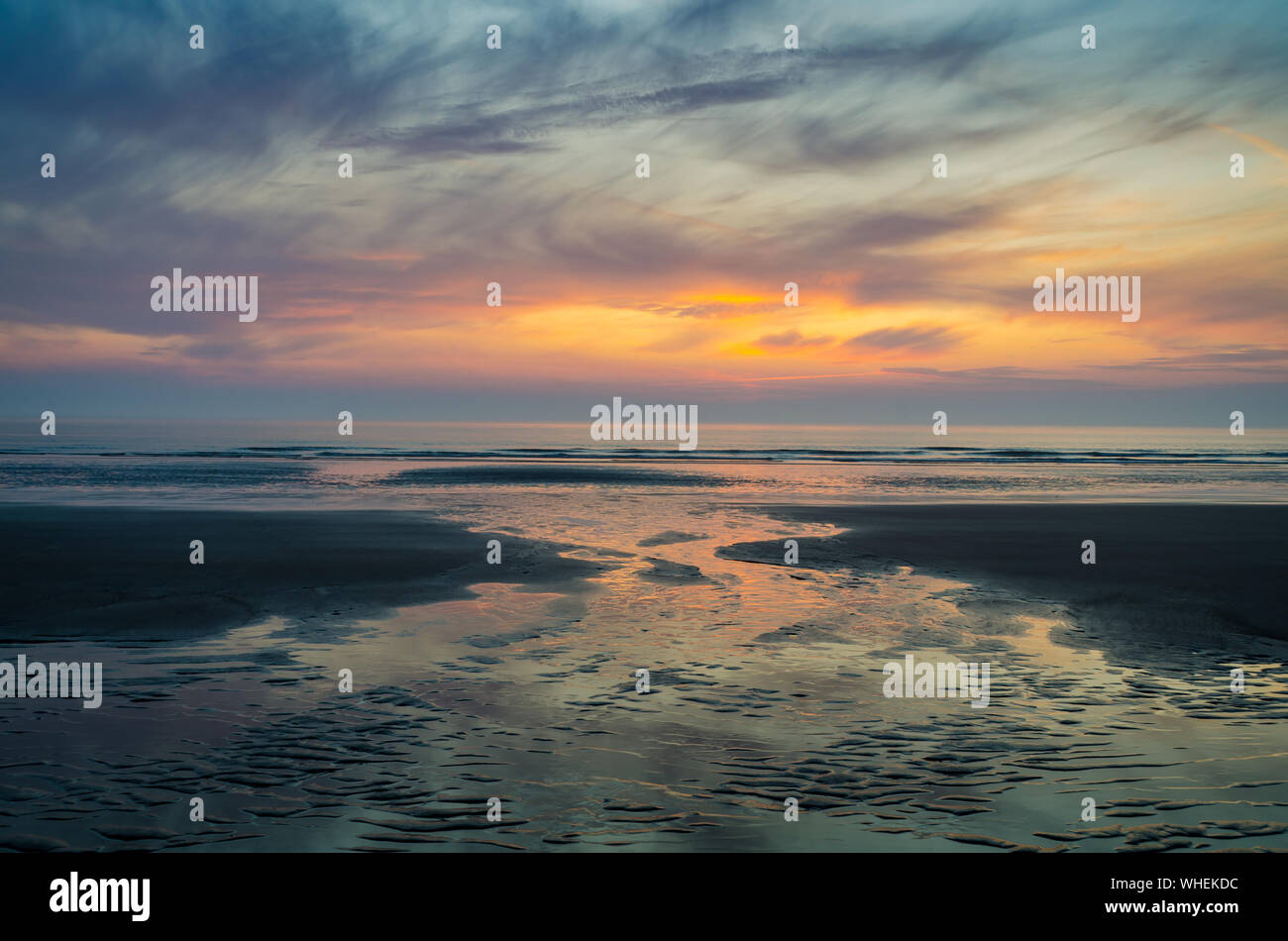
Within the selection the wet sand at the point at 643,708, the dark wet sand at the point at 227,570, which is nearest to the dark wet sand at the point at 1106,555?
the wet sand at the point at 643,708

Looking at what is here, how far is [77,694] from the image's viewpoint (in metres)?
8.12

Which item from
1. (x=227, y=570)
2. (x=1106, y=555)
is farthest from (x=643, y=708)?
(x=1106, y=555)

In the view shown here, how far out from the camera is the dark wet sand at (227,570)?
11914 millimetres

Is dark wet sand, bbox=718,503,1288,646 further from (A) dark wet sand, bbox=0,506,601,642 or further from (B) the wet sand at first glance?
(A) dark wet sand, bbox=0,506,601,642

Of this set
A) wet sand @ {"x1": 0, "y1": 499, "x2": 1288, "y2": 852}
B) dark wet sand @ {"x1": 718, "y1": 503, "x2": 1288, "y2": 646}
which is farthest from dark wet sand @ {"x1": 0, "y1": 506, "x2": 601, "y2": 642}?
dark wet sand @ {"x1": 718, "y1": 503, "x2": 1288, "y2": 646}

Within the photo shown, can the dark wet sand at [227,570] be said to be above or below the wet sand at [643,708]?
above

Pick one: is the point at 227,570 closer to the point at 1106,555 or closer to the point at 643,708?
the point at 643,708

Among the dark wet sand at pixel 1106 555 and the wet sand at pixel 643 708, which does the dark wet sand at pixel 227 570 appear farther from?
the dark wet sand at pixel 1106 555

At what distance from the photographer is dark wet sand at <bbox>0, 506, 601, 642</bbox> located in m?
11.9

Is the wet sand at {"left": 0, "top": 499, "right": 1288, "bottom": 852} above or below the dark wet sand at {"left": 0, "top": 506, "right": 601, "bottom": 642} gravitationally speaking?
below

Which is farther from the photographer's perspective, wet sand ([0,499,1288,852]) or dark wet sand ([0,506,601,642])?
dark wet sand ([0,506,601,642])

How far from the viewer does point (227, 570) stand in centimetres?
1554

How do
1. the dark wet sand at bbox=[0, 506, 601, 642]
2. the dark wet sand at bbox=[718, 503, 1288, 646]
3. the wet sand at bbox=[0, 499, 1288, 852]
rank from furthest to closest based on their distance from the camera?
1. the dark wet sand at bbox=[718, 503, 1288, 646]
2. the dark wet sand at bbox=[0, 506, 601, 642]
3. the wet sand at bbox=[0, 499, 1288, 852]
